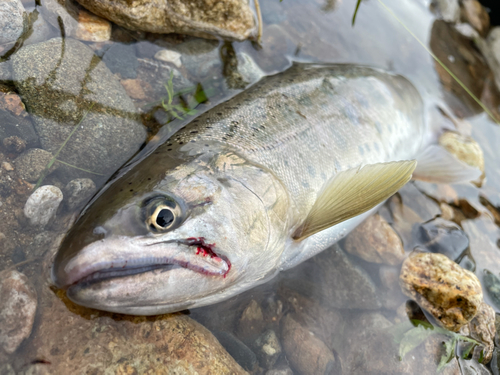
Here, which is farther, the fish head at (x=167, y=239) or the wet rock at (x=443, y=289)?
the wet rock at (x=443, y=289)

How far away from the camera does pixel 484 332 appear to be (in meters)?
3.04

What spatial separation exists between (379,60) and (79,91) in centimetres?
413

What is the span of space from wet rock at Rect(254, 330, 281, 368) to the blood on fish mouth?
0.96 meters

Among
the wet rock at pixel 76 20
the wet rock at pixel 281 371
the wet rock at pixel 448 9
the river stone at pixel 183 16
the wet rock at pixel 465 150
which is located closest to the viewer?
the wet rock at pixel 281 371

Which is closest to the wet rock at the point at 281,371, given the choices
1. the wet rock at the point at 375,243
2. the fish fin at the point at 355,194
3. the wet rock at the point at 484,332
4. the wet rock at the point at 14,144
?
the fish fin at the point at 355,194

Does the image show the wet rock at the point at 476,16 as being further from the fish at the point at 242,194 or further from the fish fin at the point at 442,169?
the fish at the point at 242,194

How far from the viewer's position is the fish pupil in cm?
193

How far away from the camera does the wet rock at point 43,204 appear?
7.88ft

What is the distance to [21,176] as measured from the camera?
8.32 ft

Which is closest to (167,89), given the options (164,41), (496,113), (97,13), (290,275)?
(164,41)

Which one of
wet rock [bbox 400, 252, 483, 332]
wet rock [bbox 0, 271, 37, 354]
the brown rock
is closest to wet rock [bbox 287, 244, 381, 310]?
wet rock [bbox 400, 252, 483, 332]

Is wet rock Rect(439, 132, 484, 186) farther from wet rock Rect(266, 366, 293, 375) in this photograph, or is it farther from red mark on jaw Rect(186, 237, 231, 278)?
red mark on jaw Rect(186, 237, 231, 278)

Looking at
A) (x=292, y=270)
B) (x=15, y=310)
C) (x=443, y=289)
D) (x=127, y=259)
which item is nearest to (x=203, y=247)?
(x=127, y=259)

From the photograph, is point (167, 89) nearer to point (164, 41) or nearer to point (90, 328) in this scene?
point (164, 41)
